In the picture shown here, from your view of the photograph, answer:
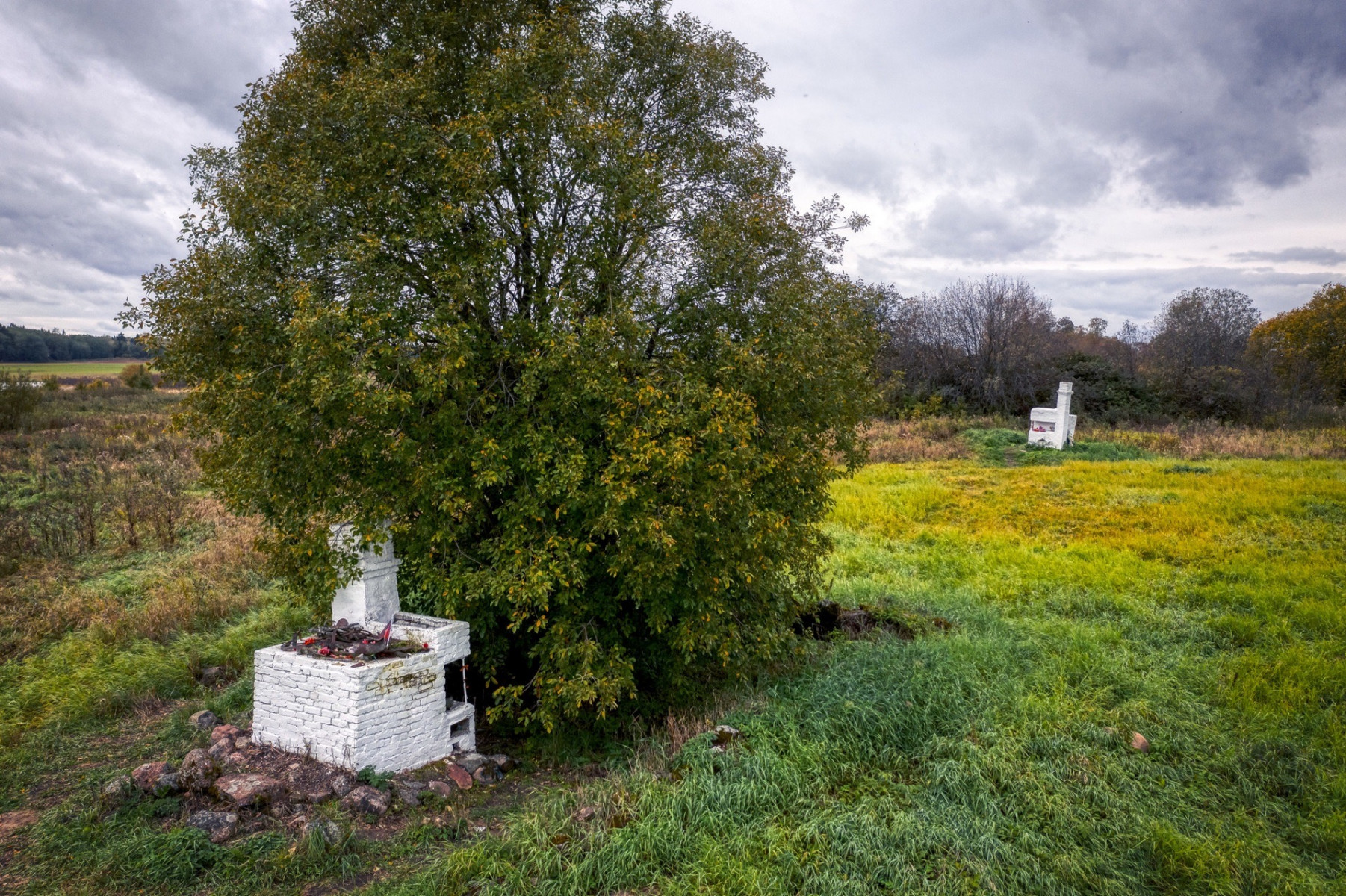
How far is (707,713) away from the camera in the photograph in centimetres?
762

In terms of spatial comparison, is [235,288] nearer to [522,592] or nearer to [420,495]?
[420,495]

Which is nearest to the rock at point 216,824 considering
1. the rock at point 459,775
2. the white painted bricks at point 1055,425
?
the rock at point 459,775

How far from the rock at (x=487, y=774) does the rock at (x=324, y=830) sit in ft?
5.00

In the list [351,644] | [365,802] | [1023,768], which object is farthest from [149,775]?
[1023,768]

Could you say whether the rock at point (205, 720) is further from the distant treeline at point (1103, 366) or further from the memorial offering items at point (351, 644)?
the distant treeline at point (1103, 366)

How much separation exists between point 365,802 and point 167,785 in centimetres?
172

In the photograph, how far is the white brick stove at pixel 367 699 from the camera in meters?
6.42

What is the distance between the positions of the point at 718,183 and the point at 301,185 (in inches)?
190

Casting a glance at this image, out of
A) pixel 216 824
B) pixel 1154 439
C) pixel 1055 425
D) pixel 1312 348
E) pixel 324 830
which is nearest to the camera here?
pixel 324 830

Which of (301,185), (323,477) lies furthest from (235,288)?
(323,477)

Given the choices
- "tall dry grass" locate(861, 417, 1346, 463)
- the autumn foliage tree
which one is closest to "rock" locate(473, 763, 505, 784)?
"tall dry grass" locate(861, 417, 1346, 463)

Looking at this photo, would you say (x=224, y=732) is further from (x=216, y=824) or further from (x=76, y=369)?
(x=76, y=369)

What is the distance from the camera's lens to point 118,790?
6.09 metres

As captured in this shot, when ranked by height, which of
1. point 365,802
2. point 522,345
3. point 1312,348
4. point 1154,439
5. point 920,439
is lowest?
point 365,802
